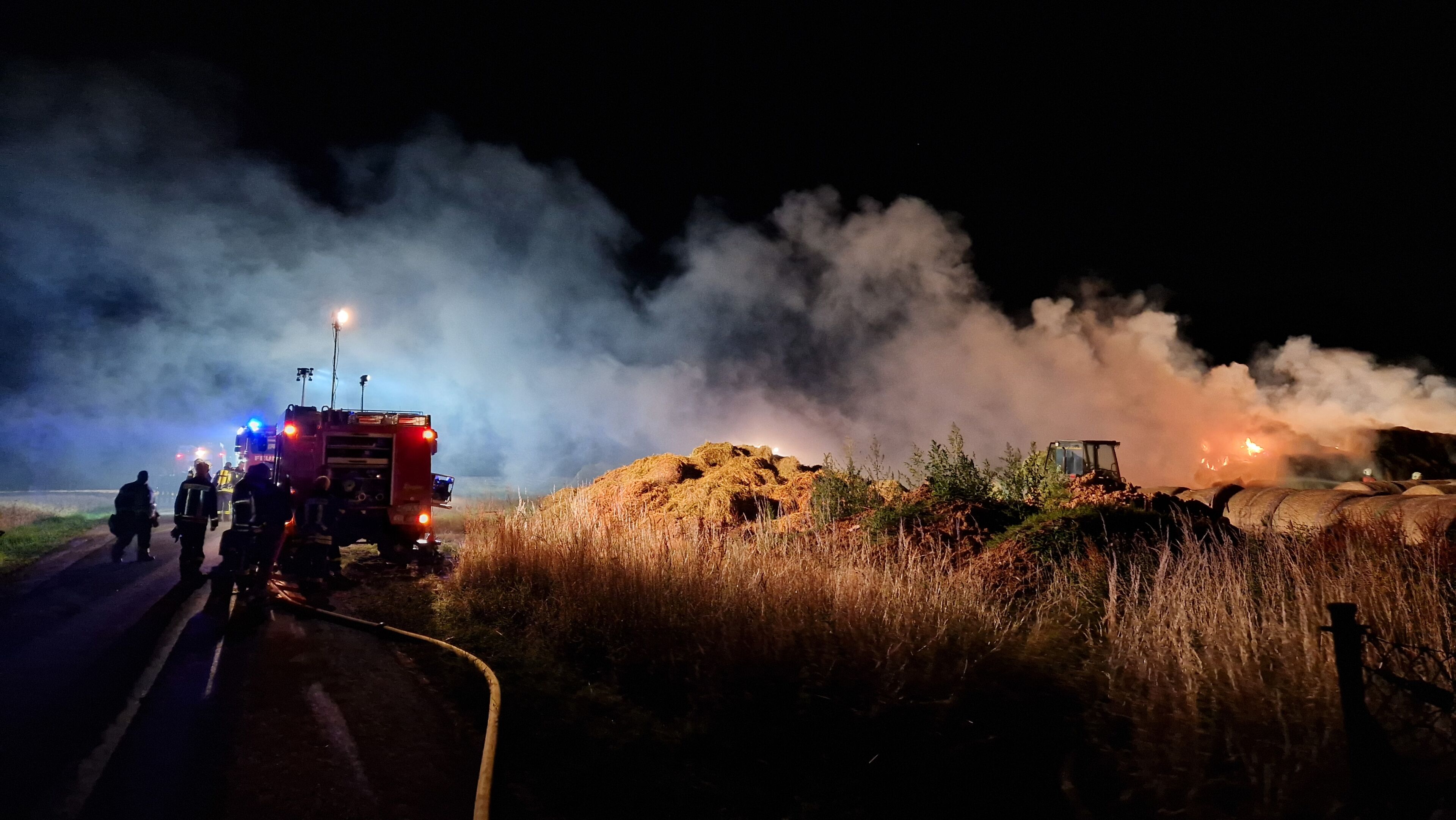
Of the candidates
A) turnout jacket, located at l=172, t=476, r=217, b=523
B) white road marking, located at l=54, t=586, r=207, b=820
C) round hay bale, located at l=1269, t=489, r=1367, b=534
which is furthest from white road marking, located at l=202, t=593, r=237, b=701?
round hay bale, located at l=1269, t=489, r=1367, b=534

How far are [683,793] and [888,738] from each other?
1565 mm

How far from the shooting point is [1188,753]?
425 cm

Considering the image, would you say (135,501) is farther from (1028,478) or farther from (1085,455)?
(1085,455)

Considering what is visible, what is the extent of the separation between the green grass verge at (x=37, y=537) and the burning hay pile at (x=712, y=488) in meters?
9.91

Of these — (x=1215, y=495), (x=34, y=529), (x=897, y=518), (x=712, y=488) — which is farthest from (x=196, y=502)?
(x=1215, y=495)

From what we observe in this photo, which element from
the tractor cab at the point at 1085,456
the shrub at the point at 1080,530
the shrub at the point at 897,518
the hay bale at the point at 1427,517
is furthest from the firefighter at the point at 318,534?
the tractor cab at the point at 1085,456

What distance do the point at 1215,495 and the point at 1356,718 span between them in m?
17.2

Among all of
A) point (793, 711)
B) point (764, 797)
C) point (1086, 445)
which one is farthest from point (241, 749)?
point (1086, 445)

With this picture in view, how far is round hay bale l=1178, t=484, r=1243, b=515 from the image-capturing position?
17328 mm

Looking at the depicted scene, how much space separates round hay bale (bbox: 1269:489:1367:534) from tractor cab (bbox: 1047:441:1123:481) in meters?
7.07

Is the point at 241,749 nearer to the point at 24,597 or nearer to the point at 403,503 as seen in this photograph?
the point at 24,597

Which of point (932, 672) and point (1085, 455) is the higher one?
point (1085, 455)

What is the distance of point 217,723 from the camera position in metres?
4.62

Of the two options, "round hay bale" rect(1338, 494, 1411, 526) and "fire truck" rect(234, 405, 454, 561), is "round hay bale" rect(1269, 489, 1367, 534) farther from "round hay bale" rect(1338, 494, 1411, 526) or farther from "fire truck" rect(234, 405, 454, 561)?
"fire truck" rect(234, 405, 454, 561)
